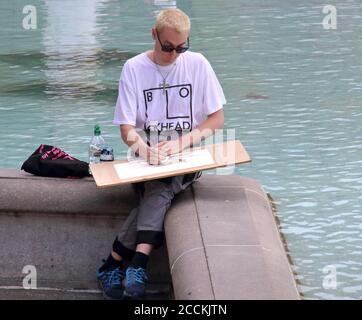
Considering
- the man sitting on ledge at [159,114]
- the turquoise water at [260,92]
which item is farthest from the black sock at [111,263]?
the turquoise water at [260,92]

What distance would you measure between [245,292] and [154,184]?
1.23m

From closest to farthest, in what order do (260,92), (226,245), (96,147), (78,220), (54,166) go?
(226,245), (78,220), (54,166), (96,147), (260,92)

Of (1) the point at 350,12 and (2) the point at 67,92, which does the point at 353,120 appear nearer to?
(2) the point at 67,92

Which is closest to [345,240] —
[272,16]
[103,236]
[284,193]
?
[284,193]

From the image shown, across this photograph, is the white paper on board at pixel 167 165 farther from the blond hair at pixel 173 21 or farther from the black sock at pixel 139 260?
the blond hair at pixel 173 21

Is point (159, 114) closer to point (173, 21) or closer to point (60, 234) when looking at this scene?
point (173, 21)

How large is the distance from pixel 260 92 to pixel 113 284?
4.55m

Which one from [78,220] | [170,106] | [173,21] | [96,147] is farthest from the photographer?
[96,147]

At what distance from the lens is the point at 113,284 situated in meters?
5.29

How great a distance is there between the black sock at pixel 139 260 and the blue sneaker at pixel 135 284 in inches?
1.1

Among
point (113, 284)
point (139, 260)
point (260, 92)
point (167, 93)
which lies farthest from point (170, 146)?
point (260, 92)

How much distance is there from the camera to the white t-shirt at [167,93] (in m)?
5.45

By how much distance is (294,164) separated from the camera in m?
7.50

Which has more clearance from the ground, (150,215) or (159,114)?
(159,114)
